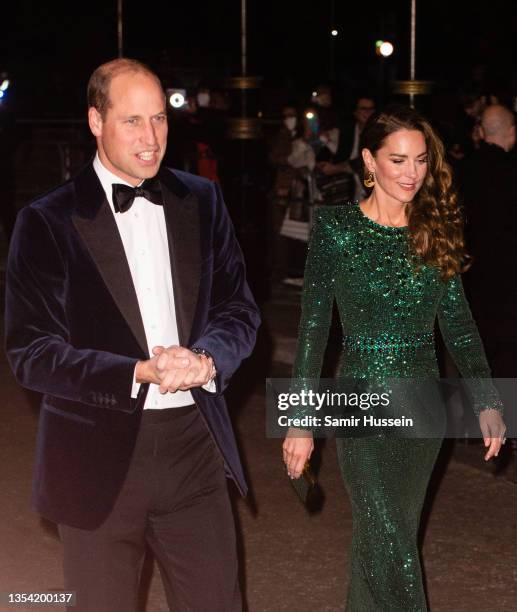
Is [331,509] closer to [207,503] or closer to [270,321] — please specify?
[207,503]

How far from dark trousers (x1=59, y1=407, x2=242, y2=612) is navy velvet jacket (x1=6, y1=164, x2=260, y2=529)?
0.14 feet

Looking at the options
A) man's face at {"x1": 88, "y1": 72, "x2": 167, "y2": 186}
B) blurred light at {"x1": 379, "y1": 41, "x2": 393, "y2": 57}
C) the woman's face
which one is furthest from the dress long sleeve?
blurred light at {"x1": 379, "y1": 41, "x2": 393, "y2": 57}

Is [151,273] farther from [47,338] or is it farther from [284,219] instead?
[284,219]

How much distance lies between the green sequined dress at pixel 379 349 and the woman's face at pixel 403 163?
0.14 meters

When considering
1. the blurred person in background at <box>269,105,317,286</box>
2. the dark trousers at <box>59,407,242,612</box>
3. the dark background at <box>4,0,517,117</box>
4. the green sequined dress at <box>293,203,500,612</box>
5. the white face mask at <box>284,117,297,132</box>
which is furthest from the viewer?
the dark background at <box>4,0,517,117</box>

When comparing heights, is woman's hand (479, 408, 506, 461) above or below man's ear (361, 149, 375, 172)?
below

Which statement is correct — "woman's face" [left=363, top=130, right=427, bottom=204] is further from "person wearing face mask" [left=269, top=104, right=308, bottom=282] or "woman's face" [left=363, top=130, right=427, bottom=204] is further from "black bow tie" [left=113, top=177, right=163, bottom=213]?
"person wearing face mask" [left=269, top=104, right=308, bottom=282]

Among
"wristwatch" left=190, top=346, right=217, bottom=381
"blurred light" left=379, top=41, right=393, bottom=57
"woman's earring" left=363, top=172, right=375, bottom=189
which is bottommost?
"wristwatch" left=190, top=346, right=217, bottom=381

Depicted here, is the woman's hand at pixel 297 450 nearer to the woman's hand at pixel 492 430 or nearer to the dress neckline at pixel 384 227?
the woman's hand at pixel 492 430

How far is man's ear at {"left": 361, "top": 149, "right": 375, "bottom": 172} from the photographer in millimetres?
4305

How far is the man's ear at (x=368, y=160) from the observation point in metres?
4.30

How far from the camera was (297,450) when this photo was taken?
13.6 feet

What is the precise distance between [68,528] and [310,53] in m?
45.3

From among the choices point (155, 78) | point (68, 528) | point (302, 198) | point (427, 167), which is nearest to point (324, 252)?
point (427, 167)
